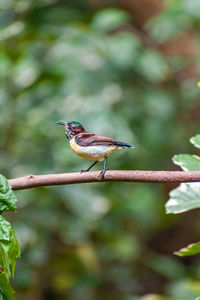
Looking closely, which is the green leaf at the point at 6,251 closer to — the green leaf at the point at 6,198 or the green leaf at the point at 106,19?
the green leaf at the point at 6,198

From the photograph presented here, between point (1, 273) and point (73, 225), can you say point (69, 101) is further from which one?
point (1, 273)

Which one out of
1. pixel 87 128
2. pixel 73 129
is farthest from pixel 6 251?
pixel 87 128

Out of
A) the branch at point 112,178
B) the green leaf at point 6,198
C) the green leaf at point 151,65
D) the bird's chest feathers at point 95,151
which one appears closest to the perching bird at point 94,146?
the bird's chest feathers at point 95,151

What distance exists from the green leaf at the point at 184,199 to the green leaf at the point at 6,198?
0.50 metres

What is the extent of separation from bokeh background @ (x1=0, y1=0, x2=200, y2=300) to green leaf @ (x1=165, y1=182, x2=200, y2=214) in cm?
124

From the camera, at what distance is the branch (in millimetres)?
1058

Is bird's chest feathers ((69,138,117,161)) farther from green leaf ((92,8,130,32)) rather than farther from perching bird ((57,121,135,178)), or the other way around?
green leaf ((92,8,130,32))

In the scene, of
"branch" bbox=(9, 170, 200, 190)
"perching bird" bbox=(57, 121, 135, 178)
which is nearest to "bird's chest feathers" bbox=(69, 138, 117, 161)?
"perching bird" bbox=(57, 121, 135, 178)

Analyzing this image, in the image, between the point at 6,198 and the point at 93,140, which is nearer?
the point at 6,198

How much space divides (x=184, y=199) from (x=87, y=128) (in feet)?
6.78

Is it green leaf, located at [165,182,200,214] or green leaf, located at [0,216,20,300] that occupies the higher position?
green leaf, located at [165,182,200,214]

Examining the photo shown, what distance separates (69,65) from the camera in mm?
3781

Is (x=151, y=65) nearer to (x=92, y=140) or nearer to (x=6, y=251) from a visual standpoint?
(x=92, y=140)

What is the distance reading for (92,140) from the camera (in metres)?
1.65
